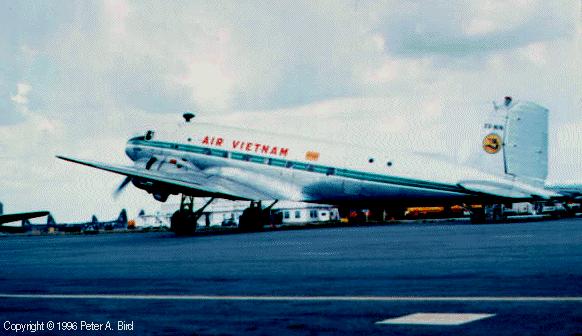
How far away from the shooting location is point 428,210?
99.1 meters

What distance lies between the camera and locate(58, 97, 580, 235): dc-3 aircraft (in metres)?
→ 42.5

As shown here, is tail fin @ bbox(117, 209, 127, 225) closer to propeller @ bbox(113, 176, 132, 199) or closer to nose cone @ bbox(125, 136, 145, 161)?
nose cone @ bbox(125, 136, 145, 161)

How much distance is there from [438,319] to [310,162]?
127 ft

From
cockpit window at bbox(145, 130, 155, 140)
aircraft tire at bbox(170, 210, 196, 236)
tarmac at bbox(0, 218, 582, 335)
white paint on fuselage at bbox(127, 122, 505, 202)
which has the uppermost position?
cockpit window at bbox(145, 130, 155, 140)

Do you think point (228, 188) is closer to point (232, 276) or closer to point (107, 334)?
point (232, 276)

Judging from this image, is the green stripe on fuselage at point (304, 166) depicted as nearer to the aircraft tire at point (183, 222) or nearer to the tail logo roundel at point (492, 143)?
the tail logo roundel at point (492, 143)

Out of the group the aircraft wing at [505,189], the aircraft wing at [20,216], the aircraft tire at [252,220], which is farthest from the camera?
the aircraft tire at [252,220]

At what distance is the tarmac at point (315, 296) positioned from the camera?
24.6 ft

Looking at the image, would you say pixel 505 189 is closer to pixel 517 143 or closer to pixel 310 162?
pixel 517 143

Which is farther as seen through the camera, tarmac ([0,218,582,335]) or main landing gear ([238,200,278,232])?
main landing gear ([238,200,278,232])

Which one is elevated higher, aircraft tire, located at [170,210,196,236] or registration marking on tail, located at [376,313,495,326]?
aircraft tire, located at [170,210,196,236]

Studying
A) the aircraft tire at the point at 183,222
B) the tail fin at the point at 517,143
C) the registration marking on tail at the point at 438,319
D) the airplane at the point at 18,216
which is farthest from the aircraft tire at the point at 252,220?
the registration marking on tail at the point at 438,319

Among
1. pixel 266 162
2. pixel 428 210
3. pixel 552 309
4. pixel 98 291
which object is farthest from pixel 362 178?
pixel 428 210

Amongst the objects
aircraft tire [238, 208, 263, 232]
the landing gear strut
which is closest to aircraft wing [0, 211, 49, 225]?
the landing gear strut
